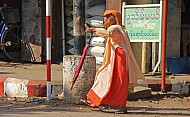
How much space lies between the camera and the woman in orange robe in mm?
7008

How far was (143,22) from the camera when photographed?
9.34m

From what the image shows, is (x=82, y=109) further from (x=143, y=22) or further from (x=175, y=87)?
(x=143, y=22)

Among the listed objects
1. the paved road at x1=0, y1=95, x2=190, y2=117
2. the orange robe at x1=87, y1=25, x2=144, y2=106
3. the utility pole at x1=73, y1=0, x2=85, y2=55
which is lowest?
the paved road at x1=0, y1=95, x2=190, y2=117

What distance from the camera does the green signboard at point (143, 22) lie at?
918cm

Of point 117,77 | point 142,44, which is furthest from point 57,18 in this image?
point 117,77

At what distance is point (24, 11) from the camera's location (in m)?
12.0

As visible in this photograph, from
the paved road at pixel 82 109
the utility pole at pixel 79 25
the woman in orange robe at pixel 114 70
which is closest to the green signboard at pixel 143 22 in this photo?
the paved road at pixel 82 109

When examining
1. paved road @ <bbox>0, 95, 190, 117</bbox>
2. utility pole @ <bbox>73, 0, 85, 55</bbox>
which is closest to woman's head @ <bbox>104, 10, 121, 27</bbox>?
utility pole @ <bbox>73, 0, 85, 55</bbox>

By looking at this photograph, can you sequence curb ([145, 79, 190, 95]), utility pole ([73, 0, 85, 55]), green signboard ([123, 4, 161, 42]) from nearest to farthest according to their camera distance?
utility pole ([73, 0, 85, 55]) < curb ([145, 79, 190, 95]) < green signboard ([123, 4, 161, 42])

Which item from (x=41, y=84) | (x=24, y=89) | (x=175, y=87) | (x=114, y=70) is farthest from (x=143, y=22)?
(x=24, y=89)

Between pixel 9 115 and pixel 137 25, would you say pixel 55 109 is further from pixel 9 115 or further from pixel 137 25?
pixel 137 25

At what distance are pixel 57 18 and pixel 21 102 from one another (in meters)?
4.63

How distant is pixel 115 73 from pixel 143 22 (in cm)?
253

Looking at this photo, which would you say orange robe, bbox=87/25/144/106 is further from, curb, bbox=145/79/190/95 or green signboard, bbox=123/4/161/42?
green signboard, bbox=123/4/161/42
